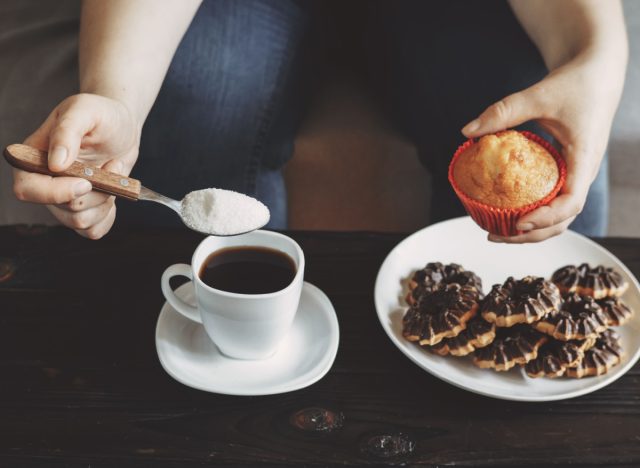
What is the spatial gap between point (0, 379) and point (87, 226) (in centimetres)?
24

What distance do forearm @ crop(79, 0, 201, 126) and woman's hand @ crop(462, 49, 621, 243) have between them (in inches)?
21.3

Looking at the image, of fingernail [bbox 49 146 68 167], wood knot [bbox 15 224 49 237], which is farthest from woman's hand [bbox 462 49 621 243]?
wood knot [bbox 15 224 49 237]

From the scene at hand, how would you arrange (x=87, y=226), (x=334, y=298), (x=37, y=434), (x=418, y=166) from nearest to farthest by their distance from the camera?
(x=37, y=434)
(x=87, y=226)
(x=334, y=298)
(x=418, y=166)

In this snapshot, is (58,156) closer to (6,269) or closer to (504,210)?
(6,269)

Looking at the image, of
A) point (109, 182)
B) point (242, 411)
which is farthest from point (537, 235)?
point (109, 182)

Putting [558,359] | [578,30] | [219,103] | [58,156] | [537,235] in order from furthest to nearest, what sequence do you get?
[219,103], [578,30], [537,235], [558,359], [58,156]

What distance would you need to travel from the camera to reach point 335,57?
1840mm

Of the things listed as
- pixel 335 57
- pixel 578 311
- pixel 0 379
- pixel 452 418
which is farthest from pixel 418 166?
pixel 0 379

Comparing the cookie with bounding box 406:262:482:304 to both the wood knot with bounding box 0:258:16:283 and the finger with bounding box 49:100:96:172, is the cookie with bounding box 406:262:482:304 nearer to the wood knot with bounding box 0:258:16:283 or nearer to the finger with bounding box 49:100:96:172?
the finger with bounding box 49:100:96:172

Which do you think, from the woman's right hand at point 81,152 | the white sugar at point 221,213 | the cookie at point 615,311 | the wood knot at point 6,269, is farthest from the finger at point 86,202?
the cookie at point 615,311

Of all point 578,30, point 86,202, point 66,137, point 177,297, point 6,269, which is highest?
point 578,30

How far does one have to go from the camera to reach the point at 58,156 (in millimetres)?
806

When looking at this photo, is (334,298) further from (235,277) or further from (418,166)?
(418,166)

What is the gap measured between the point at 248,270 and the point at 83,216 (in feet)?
0.77
